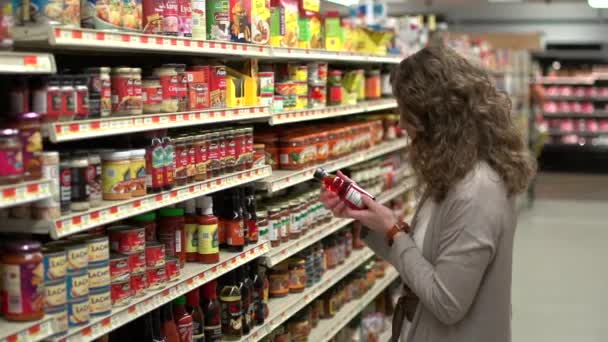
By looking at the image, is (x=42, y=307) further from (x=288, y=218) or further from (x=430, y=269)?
(x=288, y=218)

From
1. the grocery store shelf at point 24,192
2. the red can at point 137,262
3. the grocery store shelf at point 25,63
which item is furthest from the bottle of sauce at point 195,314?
the grocery store shelf at point 25,63

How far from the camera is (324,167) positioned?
4.45m

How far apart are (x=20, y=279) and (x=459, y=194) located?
4.44 feet

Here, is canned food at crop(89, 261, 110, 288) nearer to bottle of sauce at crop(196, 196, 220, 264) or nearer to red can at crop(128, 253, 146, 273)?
red can at crop(128, 253, 146, 273)

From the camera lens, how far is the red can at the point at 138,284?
2.69 m

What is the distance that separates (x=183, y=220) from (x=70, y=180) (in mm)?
835

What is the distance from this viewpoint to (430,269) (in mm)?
2678

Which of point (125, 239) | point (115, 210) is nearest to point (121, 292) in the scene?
point (125, 239)

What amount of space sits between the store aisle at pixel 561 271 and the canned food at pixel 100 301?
424cm

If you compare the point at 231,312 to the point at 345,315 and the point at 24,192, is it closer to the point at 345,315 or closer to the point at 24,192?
the point at 24,192

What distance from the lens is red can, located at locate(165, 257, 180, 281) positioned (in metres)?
2.91

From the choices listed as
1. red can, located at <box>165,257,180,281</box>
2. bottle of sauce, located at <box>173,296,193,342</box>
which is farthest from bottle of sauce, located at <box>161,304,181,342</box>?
red can, located at <box>165,257,180,281</box>

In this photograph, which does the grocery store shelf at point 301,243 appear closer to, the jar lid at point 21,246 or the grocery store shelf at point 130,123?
the grocery store shelf at point 130,123

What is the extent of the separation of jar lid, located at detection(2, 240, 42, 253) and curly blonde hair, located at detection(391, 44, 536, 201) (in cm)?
127
